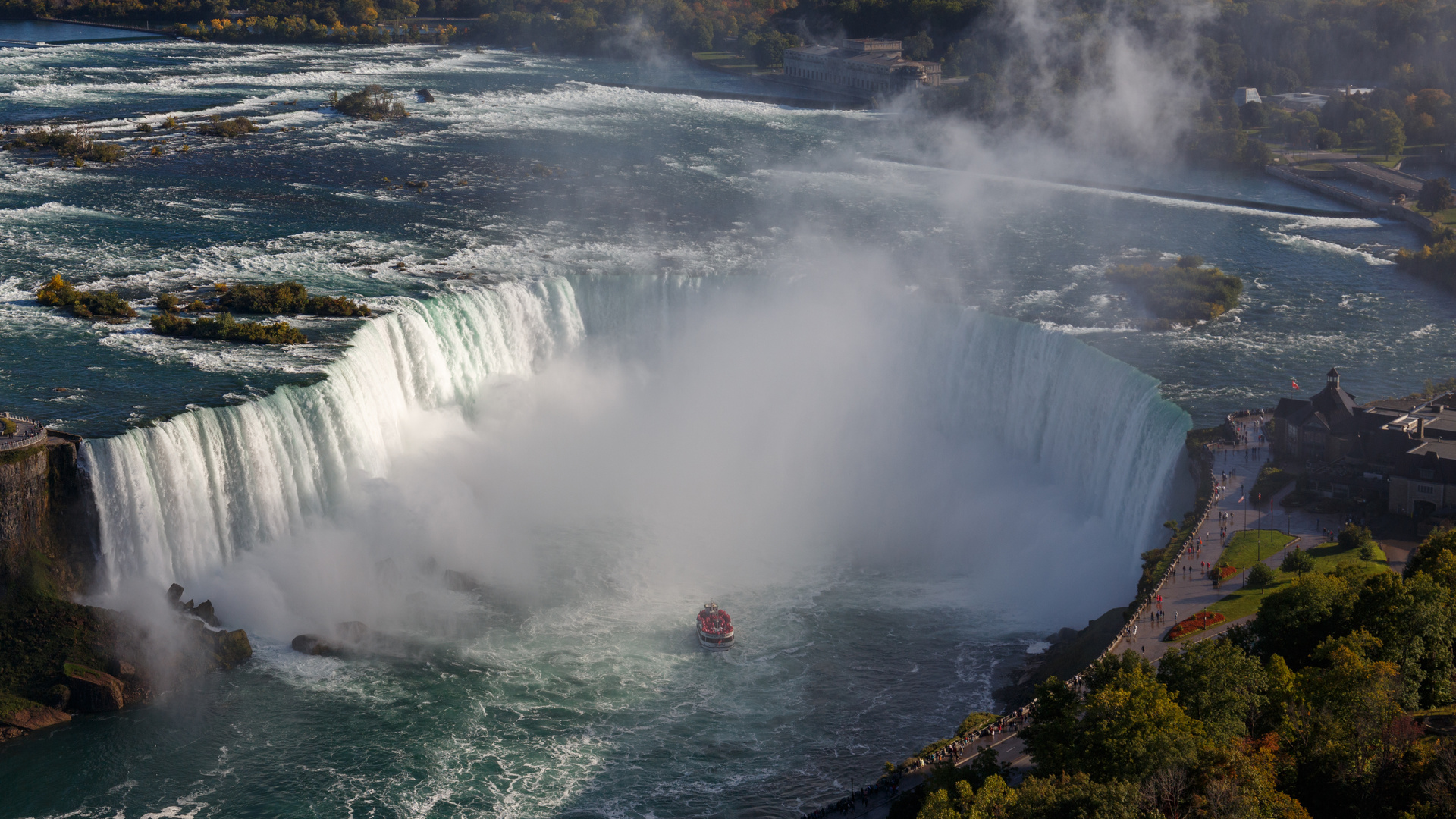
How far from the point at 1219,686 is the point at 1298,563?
12.2m

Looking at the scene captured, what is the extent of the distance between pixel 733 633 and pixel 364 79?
316ft

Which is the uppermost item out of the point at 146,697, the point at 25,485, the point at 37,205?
the point at 37,205

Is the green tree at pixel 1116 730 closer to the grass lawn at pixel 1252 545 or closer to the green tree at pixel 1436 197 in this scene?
the grass lawn at pixel 1252 545

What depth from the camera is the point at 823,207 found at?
9312 cm

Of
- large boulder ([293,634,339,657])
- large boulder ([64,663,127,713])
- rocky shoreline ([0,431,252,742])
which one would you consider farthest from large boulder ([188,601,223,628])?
large boulder ([64,663,127,713])

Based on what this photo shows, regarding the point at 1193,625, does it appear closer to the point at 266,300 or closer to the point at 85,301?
the point at 266,300

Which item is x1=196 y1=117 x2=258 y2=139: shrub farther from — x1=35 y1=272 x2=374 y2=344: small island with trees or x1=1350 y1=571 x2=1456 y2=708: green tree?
x1=1350 y1=571 x2=1456 y2=708: green tree

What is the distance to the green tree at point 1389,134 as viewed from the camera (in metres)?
113

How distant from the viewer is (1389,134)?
113 m

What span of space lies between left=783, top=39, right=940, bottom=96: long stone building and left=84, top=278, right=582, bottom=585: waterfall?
3161 inches

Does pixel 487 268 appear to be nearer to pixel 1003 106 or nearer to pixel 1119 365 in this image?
pixel 1119 365

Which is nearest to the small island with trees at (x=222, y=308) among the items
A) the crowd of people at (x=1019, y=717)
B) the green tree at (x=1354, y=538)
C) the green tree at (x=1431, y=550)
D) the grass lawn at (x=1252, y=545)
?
the crowd of people at (x=1019, y=717)

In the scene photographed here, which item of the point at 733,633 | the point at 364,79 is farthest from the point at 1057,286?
the point at 364,79

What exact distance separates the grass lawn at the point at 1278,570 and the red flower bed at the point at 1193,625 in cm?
56
